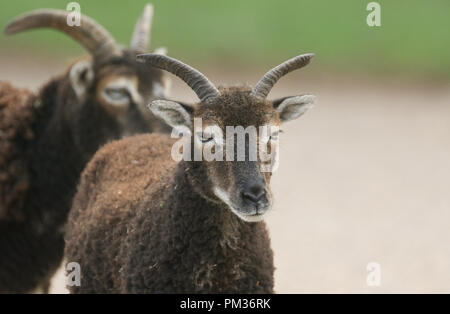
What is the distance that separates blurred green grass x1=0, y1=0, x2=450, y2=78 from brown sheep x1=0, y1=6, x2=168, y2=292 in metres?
Result: 11.7

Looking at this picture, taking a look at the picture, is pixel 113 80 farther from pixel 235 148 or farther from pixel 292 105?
pixel 235 148

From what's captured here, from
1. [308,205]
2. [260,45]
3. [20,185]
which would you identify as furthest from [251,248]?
[260,45]

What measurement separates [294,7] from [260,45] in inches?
89.9

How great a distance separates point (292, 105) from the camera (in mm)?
6926

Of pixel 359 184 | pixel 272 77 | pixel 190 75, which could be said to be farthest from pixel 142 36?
pixel 359 184

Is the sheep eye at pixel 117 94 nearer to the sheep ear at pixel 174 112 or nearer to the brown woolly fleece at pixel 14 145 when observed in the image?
the brown woolly fleece at pixel 14 145

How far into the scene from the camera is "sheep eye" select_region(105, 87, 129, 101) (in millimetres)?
9195

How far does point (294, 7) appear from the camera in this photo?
23.7 metres

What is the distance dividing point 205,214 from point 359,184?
329 inches

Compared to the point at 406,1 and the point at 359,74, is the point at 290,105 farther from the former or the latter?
the point at 406,1

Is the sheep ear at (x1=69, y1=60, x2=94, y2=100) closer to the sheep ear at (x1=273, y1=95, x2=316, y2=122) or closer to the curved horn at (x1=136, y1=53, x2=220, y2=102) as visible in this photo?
Answer: the curved horn at (x1=136, y1=53, x2=220, y2=102)

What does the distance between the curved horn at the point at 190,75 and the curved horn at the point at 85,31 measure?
2.76 metres

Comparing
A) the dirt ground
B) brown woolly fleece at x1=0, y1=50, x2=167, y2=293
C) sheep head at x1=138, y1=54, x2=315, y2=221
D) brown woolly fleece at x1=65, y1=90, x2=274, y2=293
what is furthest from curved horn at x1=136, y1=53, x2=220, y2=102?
the dirt ground

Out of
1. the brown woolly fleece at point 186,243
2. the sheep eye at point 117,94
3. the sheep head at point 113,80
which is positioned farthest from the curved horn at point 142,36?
the brown woolly fleece at point 186,243
